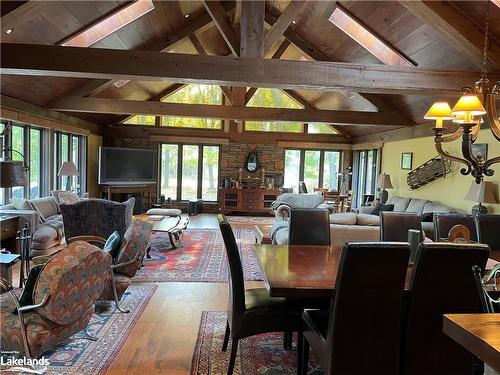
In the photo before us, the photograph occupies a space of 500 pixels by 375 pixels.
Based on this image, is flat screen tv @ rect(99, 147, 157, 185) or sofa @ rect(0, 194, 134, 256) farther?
flat screen tv @ rect(99, 147, 157, 185)

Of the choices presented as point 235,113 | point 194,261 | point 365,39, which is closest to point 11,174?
point 194,261

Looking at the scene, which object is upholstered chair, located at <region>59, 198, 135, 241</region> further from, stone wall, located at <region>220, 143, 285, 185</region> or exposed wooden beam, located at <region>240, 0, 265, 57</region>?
stone wall, located at <region>220, 143, 285, 185</region>

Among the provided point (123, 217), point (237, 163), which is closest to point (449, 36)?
point (123, 217)

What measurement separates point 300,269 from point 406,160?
250 inches

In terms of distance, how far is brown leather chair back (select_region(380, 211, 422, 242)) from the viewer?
352 centimetres

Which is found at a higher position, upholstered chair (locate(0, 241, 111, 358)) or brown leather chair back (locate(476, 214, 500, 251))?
brown leather chair back (locate(476, 214, 500, 251))

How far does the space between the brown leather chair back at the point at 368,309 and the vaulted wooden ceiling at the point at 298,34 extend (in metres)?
3.18

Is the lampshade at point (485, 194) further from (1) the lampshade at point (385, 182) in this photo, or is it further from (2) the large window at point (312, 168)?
(2) the large window at point (312, 168)

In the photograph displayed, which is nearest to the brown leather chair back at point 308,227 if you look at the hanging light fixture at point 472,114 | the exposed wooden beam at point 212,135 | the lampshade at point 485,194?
the hanging light fixture at point 472,114

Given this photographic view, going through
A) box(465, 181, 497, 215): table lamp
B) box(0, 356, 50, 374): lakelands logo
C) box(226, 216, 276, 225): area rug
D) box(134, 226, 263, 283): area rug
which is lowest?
box(0, 356, 50, 374): lakelands logo

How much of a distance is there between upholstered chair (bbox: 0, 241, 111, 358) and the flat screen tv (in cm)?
698

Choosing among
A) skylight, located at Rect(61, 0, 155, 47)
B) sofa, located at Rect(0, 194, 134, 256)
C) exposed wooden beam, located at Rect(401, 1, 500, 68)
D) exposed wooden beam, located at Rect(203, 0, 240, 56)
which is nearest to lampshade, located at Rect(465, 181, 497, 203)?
exposed wooden beam, located at Rect(401, 1, 500, 68)

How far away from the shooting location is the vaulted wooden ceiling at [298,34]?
423 cm

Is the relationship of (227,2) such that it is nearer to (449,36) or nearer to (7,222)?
(449,36)
